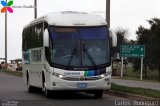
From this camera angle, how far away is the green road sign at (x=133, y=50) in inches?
1827

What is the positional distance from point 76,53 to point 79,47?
0.27 m

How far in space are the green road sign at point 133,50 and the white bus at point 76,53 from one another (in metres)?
23.4

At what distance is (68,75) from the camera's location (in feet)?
71.5

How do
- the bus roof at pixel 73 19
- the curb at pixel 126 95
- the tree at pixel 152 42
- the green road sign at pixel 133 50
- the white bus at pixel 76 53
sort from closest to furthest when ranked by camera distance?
1. the curb at pixel 126 95
2. the white bus at pixel 76 53
3. the bus roof at pixel 73 19
4. the green road sign at pixel 133 50
5. the tree at pixel 152 42

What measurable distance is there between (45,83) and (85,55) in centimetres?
223

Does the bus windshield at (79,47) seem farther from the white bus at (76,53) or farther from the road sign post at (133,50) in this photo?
the road sign post at (133,50)

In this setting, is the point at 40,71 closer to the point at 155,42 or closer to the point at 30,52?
the point at 30,52

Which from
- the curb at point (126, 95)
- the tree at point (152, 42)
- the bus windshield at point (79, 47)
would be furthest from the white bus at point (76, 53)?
the tree at point (152, 42)

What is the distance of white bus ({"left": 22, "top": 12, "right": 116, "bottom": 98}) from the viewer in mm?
21875

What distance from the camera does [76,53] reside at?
22172mm

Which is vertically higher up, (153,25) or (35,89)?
(153,25)

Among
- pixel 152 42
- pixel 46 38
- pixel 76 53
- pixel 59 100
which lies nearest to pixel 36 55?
pixel 46 38

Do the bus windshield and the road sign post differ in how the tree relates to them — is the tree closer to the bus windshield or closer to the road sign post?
the road sign post

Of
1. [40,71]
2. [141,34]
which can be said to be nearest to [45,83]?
[40,71]
